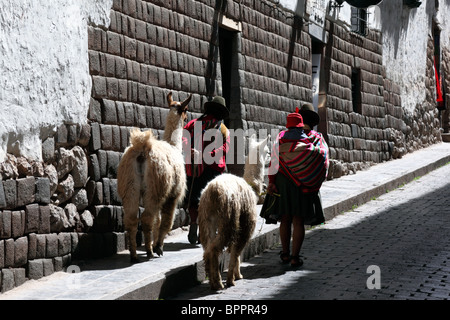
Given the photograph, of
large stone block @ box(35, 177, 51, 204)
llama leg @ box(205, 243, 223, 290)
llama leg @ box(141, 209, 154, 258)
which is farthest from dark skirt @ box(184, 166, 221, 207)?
large stone block @ box(35, 177, 51, 204)

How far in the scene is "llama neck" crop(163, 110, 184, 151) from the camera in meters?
8.12

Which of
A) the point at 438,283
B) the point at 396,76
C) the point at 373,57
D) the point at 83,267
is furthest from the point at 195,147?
the point at 396,76

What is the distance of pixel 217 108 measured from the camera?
27.8 feet

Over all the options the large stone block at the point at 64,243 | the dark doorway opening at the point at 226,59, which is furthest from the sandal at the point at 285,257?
the dark doorway opening at the point at 226,59

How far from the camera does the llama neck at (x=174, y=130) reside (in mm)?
8125

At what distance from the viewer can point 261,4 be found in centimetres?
1272

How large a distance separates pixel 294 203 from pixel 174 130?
1.58 meters

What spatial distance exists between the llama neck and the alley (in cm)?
157

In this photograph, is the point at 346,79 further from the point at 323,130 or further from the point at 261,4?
the point at 261,4

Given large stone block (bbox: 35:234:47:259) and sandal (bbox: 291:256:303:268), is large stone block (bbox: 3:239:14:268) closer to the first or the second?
large stone block (bbox: 35:234:47:259)

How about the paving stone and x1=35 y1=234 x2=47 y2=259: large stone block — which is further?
x1=35 y1=234 x2=47 y2=259: large stone block

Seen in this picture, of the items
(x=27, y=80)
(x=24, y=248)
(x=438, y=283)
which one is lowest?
(x=438, y=283)

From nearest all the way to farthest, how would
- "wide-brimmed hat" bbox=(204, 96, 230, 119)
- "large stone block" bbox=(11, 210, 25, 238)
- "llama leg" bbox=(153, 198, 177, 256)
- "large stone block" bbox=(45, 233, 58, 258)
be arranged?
1. "large stone block" bbox=(11, 210, 25, 238)
2. "large stone block" bbox=(45, 233, 58, 258)
3. "llama leg" bbox=(153, 198, 177, 256)
4. "wide-brimmed hat" bbox=(204, 96, 230, 119)

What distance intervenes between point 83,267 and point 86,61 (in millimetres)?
2151
